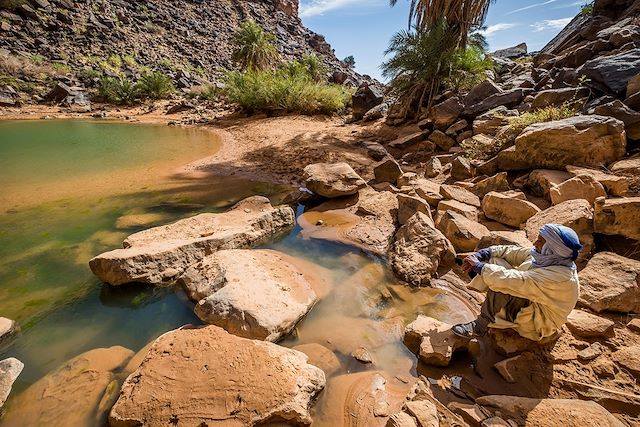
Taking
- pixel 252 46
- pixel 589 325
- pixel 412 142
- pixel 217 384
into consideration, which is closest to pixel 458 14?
pixel 412 142

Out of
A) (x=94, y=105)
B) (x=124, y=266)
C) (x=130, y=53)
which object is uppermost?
(x=130, y=53)

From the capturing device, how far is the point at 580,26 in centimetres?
932

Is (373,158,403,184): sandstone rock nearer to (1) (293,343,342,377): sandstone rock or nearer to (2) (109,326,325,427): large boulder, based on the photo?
(1) (293,343,342,377): sandstone rock

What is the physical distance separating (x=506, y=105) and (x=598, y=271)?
5.43m

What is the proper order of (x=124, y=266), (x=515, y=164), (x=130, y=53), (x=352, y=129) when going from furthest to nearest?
(x=130, y=53)
(x=352, y=129)
(x=515, y=164)
(x=124, y=266)

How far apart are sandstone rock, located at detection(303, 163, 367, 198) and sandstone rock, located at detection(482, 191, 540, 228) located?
2115mm

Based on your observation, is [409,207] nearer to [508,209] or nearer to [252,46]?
[508,209]

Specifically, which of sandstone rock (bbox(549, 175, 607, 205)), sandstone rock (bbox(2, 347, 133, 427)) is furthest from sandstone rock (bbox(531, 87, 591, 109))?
sandstone rock (bbox(2, 347, 133, 427))

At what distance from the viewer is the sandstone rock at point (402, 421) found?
5.80ft

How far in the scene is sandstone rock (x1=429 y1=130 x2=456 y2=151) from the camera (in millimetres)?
7164

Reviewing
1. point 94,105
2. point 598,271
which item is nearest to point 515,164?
point 598,271

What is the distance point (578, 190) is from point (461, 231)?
1.46 m

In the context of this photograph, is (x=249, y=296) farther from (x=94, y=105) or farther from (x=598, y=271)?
(x=94, y=105)

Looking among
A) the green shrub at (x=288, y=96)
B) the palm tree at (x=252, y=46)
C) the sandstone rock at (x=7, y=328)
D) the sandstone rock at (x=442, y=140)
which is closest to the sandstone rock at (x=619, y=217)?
the sandstone rock at (x=442, y=140)
